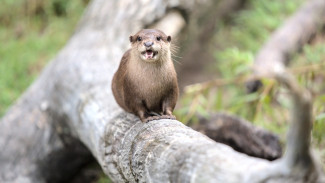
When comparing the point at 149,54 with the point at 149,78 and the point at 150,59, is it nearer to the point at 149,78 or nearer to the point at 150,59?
the point at 150,59

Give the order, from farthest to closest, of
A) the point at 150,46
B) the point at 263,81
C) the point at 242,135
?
the point at 263,81, the point at 242,135, the point at 150,46

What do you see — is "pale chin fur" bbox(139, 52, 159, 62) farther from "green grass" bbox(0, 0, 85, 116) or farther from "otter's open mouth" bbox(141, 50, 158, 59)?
"green grass" bbox(0, 0, 85, 116)

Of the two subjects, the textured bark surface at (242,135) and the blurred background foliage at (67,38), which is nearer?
the textured bark surface at (242,135)

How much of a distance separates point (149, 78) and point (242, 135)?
1.31 m

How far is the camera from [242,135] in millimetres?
3605

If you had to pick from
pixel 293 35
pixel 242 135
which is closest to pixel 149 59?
pixel 242 135

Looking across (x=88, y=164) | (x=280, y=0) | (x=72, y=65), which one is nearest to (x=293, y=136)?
(x=72, y=65)

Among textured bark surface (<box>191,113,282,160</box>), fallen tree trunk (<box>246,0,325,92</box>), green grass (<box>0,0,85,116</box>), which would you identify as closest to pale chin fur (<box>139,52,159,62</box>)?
textured bark surface (<box>191,113,282,160</box>)

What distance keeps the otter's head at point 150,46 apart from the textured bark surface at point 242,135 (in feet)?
4.10

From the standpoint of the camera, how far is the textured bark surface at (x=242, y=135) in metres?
3.50

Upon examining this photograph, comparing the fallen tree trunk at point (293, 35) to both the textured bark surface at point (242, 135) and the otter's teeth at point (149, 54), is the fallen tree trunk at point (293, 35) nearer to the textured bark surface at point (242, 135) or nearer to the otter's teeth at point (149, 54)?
the textured bark surface at point (242, 135)

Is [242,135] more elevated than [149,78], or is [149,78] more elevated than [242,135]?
[149,78]

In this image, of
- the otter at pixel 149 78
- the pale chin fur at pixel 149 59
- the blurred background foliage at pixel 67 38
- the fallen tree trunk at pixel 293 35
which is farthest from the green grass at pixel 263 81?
the pale chin fur at pixel 149 59

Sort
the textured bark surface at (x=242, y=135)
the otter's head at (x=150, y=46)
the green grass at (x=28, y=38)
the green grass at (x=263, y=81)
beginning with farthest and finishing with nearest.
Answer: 1. the green grass at (x=28, y=38)
2. the green grass at (x=263, y=81)
3. the textured bark surface at (x=242, y=135)
4. the otter's head at (x=150, y=46)
